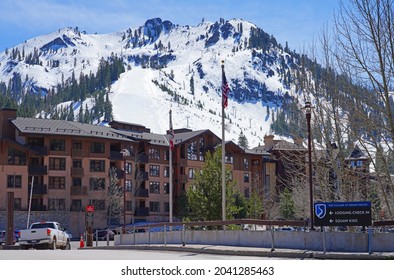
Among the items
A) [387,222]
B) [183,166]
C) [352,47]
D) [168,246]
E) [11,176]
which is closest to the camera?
[387,222]

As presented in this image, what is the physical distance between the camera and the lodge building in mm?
85375

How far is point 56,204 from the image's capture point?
286 ft

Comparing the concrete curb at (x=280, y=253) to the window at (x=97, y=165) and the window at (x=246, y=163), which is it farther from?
the window at (x=246, y=163)

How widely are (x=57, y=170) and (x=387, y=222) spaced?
6906 cm

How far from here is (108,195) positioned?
8869 centimetres

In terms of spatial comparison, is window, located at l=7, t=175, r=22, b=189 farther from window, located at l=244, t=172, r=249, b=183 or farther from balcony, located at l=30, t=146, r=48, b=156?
window, located at l=244, t=172, r=249, b=183

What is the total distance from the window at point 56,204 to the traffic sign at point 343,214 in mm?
67006

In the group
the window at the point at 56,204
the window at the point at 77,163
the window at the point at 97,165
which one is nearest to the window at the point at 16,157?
the window at the point at 56,204

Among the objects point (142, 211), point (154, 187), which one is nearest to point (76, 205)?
point (142, 211)

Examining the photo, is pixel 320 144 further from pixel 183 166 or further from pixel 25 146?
pixel 183 166

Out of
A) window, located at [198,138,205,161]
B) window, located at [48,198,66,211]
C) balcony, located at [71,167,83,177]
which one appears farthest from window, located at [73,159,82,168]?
window, located at [198,138,205,161]

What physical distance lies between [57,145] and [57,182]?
480cm

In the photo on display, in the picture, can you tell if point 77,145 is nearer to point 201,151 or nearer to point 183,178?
point 183,178

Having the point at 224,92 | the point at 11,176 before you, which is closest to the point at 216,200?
the point at 224,92
